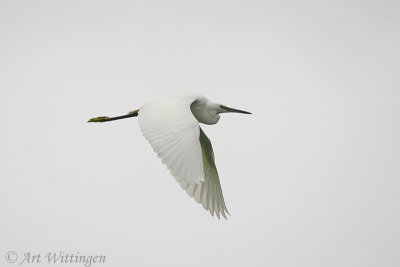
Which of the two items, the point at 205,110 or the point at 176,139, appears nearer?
the point at 176,139

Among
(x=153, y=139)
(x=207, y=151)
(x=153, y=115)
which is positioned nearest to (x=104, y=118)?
(x=207, y=151)

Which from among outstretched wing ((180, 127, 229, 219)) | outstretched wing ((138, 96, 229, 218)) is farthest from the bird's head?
outstretched wing ((138, 96, 229, 218))

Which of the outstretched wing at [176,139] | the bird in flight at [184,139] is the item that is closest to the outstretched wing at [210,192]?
the bird in flight at [184,139]

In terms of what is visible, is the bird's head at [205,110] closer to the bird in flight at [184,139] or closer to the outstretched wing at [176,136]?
the bird in flight at [184,139]

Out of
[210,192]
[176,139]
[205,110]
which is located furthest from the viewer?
[205,110]

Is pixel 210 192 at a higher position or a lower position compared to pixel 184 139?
higher

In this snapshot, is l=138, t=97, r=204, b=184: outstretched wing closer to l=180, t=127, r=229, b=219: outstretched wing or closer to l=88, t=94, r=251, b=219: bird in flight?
l=88, t=94, r=251, b=219: bird in flight

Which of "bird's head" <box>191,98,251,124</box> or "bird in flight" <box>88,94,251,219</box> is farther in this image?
"bird's head" <box>191,98,251,124</box>

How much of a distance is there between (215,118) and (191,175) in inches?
149

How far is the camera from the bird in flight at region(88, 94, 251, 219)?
30.5ft

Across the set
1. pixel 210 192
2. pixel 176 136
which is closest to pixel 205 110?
pixel 210 192

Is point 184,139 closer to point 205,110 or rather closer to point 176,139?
point 176,139

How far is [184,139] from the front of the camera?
380 inches

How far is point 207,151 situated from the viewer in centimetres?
1300
